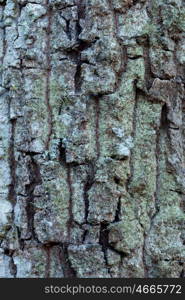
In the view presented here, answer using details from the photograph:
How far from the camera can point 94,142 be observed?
200 centimetres

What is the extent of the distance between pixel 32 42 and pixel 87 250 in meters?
0.67

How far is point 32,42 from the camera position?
2.06 meters

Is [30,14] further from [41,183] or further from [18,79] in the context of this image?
[41,183]

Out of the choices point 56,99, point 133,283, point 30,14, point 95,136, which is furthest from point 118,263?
point 30,14

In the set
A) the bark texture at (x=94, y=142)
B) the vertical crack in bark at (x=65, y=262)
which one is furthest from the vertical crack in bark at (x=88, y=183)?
the vertical crack in bark at (x=65, y=262)

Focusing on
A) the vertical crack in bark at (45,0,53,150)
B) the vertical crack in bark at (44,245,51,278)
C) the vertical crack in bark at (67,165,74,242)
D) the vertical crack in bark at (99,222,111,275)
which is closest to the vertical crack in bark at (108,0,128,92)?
the vertical crack in bark at (45,0,53,150)

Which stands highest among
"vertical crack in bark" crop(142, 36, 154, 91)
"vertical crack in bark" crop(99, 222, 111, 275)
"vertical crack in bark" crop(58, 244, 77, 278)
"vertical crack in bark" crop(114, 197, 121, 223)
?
"vertical crack in bark" crop(142, 36, 154, 91)

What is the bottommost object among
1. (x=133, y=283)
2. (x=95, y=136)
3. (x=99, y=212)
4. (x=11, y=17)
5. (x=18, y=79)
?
(x=133, y=283)

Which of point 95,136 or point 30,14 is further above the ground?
point 30,14

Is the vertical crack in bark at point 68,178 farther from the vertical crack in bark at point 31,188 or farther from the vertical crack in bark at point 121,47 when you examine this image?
the vertical crack in bark at point 121,47

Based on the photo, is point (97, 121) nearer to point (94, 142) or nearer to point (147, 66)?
point (94, 142)

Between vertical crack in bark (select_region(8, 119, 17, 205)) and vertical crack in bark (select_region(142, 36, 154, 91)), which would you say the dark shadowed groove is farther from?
vertical crack in bark (select_region(142, 36, 154, 91))

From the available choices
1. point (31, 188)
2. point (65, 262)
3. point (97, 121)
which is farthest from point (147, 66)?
point (65, 262)

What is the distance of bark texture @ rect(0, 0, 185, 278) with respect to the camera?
1.96 meters
